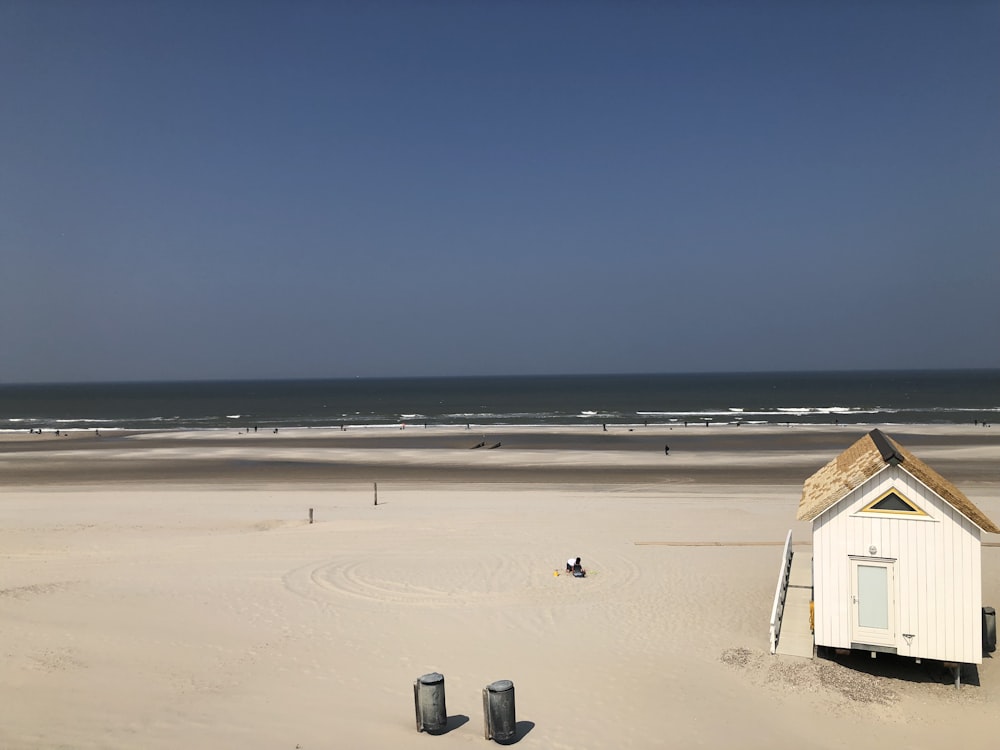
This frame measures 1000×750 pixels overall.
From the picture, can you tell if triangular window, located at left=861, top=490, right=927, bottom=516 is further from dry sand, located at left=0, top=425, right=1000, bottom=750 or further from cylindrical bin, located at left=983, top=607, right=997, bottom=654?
cylindrical bin, located at left=983, top=607, right=997, bottom=654

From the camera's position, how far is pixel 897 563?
11.2 m

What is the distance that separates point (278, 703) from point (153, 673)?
253cm

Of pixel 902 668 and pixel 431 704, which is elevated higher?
pixel 431 704

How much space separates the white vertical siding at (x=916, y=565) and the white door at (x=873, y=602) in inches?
3.4

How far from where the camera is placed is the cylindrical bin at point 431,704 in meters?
9.55

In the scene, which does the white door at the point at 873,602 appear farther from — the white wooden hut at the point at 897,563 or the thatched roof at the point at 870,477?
the thatched roof at the point at 870,477

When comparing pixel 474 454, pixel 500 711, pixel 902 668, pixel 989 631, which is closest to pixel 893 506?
pixel 902 668

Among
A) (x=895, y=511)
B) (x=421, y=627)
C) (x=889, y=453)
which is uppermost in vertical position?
(x=889, y=453)

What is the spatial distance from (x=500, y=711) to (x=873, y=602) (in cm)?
641

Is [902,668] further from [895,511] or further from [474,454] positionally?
[474,454]

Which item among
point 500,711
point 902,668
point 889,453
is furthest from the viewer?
point 902,668

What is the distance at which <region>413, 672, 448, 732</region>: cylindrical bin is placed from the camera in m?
9.55

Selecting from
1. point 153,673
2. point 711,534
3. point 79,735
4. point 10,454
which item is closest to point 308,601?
point 153,673

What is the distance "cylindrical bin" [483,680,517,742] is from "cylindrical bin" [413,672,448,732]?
2.03ft
